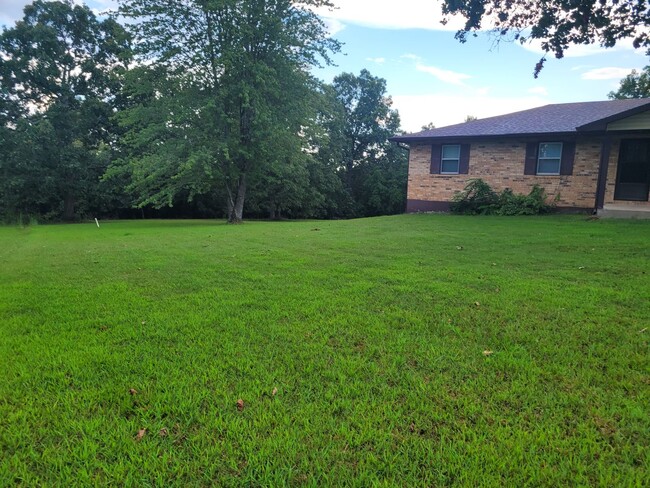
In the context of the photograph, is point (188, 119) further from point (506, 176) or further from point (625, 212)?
point (625, 212)

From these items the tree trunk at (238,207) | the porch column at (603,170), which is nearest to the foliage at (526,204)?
the porch column at (603,170)

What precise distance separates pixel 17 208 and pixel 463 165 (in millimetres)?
28035

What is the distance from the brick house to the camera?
13.5 metres

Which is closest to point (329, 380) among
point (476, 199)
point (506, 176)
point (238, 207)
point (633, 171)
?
point (476, 199)

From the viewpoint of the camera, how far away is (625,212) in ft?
42.3

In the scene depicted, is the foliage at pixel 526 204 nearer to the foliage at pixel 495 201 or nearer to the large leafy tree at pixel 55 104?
the foliage at pixel 495 201

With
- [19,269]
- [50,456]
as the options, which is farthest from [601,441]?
[19,269]

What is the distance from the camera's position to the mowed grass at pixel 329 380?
1807 mm

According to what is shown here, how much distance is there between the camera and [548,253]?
22.5 ft

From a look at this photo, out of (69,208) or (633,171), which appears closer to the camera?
(633,171)

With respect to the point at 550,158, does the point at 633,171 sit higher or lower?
lower

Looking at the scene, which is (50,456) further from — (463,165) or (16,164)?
(16,164)

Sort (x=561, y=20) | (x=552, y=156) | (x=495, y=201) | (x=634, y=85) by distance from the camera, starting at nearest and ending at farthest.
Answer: (x=561, y=20) < (x=552, y=156) < (x=495, y=201) < (x=634, y=85)

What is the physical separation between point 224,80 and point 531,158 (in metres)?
13.7
